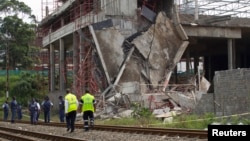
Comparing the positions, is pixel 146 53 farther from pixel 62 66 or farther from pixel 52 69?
pixel 52 69

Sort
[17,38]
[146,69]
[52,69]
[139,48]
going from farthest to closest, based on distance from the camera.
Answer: [17,38], [52,69], [146,69], [139,48]

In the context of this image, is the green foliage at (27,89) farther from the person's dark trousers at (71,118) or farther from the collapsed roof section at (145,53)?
the person's dark trousers at (71,118)

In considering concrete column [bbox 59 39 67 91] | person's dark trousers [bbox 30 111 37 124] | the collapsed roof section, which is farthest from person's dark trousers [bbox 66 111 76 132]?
concrete column [bbox 59 39 67 91]

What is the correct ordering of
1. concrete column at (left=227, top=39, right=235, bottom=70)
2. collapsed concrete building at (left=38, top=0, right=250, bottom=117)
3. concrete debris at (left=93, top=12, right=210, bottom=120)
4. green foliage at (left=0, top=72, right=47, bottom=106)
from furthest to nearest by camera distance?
1. green foliage at (left=0, top=72, right=47, bottom=106)
2. concrete column at (left=227, top=39, right=235, bottom=70)
3. collapsed concrete building at (left=38, top=0, right=250, bottom=117)
4. concrete debris at (left=93, top=12, right=210, bottom=120)

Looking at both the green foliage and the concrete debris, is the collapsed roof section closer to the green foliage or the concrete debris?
the concrete debris

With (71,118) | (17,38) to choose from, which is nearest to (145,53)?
(71,118)

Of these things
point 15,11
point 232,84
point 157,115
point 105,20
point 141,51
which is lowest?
point 157,115

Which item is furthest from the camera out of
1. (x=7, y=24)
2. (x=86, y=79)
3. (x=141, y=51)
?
(x=7, y=24)

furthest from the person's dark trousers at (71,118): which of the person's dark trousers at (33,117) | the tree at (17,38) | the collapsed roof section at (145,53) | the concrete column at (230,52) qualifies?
the tree at (17,38)

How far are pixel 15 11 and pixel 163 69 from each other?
151 ft

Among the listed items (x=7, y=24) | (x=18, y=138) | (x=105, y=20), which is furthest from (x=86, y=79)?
(x=7, y=24)

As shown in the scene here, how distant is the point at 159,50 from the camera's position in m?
38.8

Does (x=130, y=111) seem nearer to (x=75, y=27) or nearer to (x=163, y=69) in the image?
(x=163, y=69)

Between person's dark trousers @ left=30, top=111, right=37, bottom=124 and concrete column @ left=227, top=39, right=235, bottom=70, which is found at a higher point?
concrete column @ left=227, top=39, right=235, bottom=70
